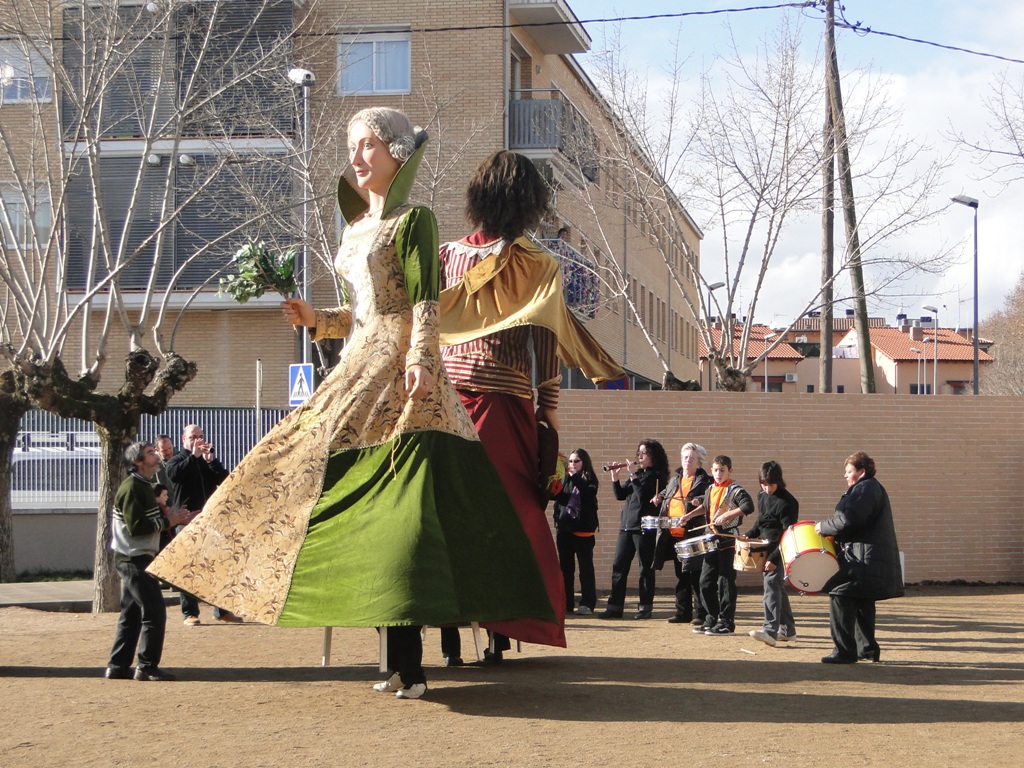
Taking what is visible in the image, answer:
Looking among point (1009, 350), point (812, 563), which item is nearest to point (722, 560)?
point (812, 563)

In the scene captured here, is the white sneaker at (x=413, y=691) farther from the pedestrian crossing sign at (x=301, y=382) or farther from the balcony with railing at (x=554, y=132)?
the balcony with railing at (x=554, y=132)

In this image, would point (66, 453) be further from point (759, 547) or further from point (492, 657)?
point (492, 657)

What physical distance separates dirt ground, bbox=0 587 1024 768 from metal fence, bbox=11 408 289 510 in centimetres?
1008

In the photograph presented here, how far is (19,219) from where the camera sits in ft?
80.0

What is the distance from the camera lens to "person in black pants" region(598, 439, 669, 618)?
13.5 m

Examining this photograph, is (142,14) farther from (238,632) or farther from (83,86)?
(238,632)

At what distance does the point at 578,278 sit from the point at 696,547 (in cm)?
1197

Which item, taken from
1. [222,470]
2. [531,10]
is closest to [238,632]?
[222,470]

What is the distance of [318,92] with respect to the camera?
22125 mm

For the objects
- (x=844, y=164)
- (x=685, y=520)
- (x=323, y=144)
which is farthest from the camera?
(x=323, y=144)

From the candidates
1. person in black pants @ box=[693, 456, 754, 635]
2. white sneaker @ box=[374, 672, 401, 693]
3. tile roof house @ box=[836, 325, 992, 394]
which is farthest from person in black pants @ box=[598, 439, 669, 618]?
tile roof house @ box=[836, 325, 992, 394]

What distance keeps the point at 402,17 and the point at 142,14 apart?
43.5 ft

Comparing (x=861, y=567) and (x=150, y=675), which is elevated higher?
(x=861, y=567)

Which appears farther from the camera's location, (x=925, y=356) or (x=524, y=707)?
(x=925, y=356)
